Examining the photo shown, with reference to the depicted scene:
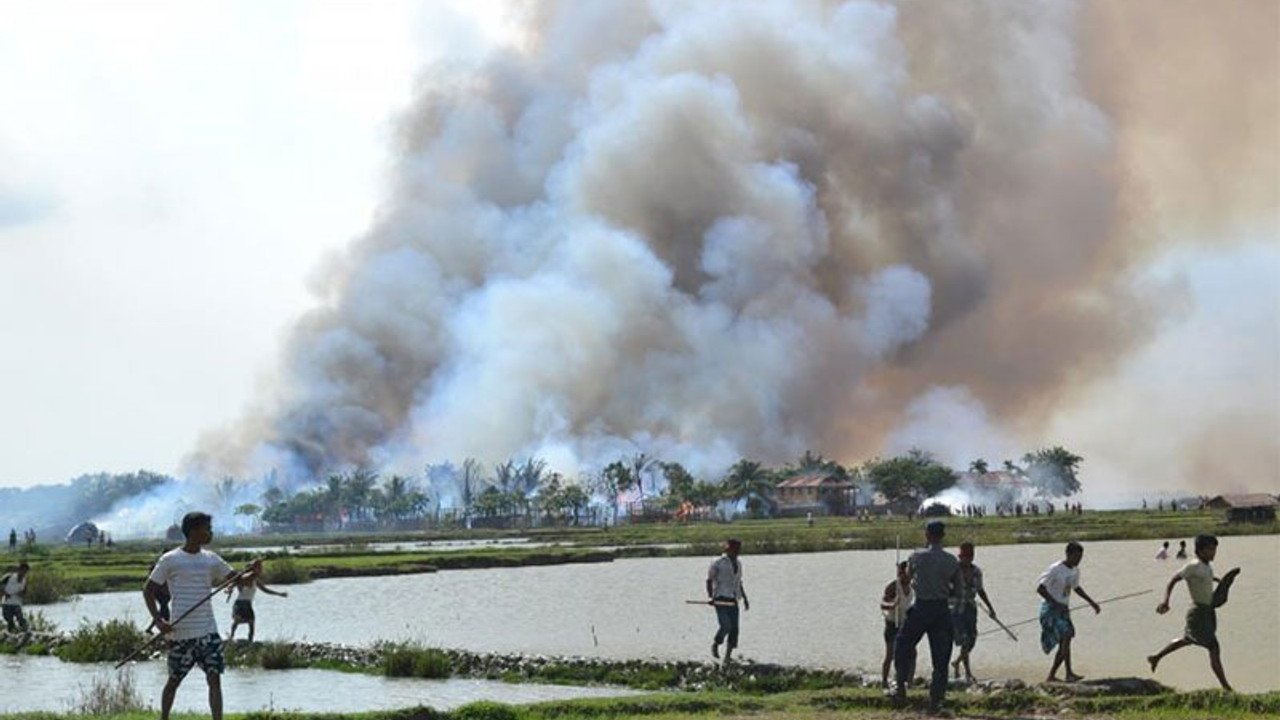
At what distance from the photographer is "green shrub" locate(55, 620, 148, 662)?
23438 mm

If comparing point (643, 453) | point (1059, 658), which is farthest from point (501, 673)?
point (643, 453)

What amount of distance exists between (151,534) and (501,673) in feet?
432

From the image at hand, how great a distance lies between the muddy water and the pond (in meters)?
3.16

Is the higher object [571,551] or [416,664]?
[571,551]

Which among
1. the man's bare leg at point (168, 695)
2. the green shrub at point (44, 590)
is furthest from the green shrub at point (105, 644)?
the green shrub at point (44, 590)

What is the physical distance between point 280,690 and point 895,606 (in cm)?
839

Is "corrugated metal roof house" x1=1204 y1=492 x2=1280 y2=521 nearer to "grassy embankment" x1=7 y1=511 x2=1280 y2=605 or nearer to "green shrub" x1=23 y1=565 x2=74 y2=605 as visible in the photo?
"grassy embankment" x1=7 y1=511 x2=1280 y2=605

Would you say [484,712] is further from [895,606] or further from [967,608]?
[967,608]

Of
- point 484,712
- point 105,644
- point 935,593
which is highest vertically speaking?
point 935,593

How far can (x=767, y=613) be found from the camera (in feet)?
97.8

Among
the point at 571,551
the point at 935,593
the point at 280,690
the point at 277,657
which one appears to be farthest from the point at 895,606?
the point at 571,551

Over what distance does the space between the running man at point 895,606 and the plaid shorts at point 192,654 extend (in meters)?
7.37

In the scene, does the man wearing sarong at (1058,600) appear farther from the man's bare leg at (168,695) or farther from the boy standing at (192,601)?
the man's bare leg at (168,695)

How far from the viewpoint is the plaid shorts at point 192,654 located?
1148 centimetres
